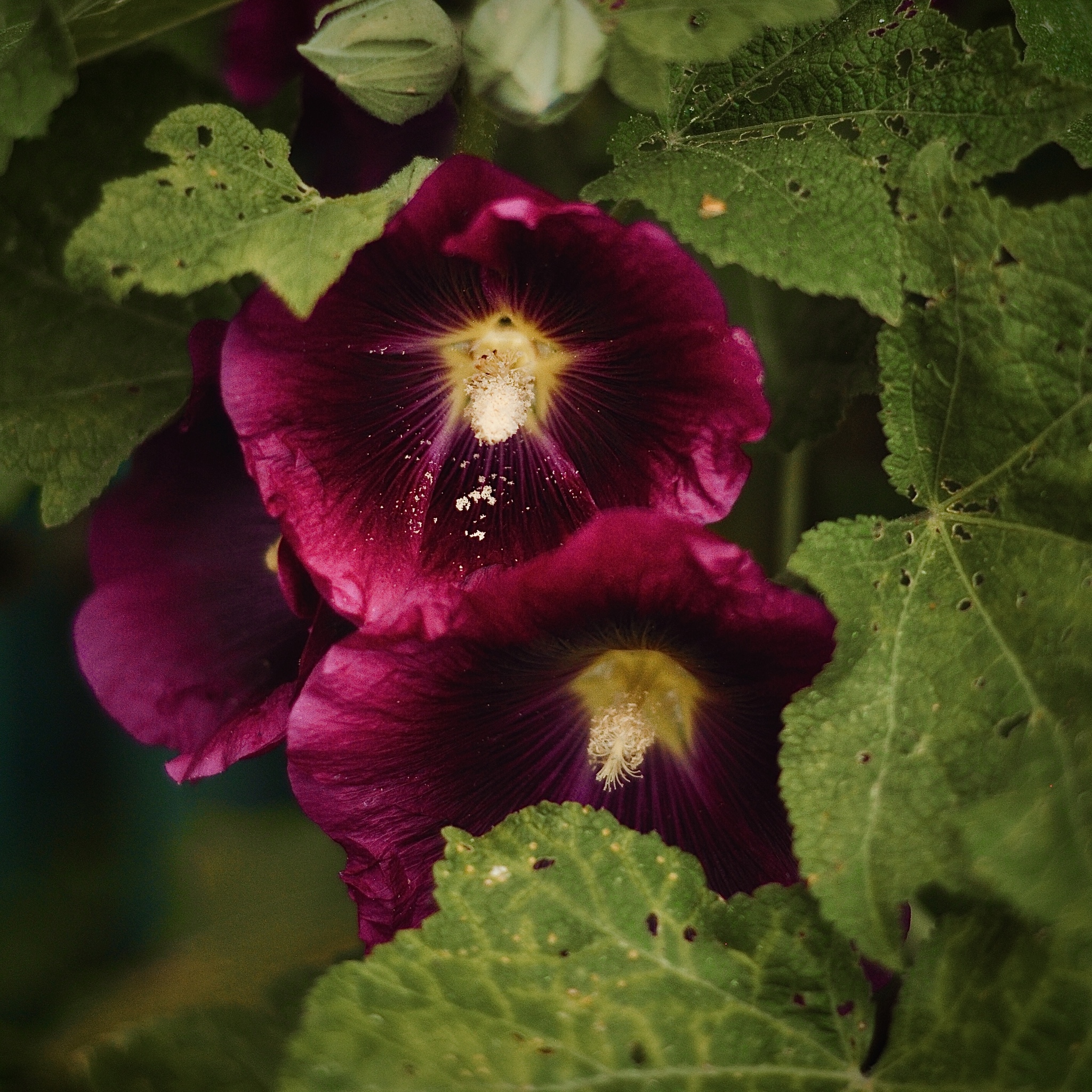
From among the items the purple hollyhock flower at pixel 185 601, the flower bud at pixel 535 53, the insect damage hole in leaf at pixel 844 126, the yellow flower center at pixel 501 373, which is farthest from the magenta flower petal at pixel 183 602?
the insect damage hole in leaf at pixel 844 126

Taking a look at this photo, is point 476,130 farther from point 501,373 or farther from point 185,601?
point 185,601

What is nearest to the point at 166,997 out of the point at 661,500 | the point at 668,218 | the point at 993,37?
the point at 661,500

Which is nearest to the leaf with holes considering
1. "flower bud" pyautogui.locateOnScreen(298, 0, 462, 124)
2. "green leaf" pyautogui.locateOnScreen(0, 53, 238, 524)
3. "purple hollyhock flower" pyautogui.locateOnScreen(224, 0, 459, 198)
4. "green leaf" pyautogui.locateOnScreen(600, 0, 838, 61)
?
"green leaf" pyautogui.locateOnScreen(600, 0, 838, 61)

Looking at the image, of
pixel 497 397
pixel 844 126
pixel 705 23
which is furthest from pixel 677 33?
pixel 497 397

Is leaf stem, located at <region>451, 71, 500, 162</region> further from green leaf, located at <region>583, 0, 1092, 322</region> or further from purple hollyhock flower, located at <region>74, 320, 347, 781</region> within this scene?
purple hollyhock flower, located at <region>74, 320, 347, 781</region>

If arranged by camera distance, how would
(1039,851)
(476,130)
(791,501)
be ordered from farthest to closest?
1. (791,501)
2. (476,130)
3. (1039,851)
